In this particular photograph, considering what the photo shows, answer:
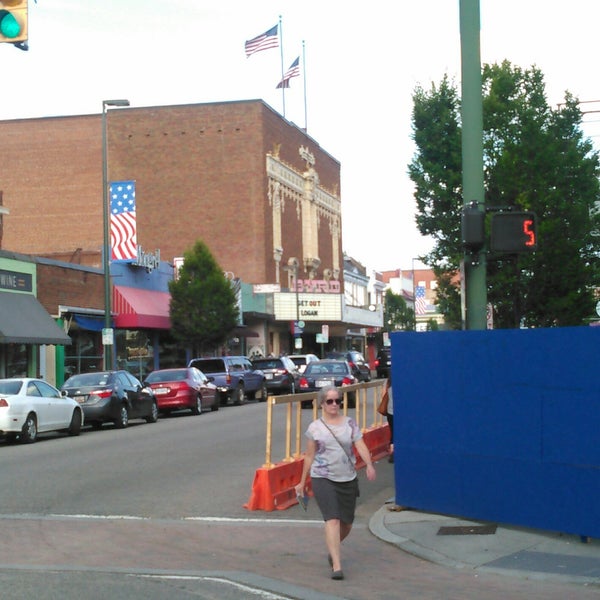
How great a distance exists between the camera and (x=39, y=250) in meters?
61.0

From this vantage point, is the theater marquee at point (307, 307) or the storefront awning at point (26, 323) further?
the theater marquee at point (307, 307)

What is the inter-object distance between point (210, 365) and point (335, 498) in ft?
97.5

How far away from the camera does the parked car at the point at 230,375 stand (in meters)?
37.1

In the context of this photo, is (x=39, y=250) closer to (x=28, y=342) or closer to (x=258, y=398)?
(x=258, y=398)

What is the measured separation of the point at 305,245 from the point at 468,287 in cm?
6092

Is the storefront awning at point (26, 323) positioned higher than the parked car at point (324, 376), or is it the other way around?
the storefront awning at point (26, 323)

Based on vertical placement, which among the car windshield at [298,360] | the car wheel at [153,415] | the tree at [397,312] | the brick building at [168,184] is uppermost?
the brick building at [168,184]

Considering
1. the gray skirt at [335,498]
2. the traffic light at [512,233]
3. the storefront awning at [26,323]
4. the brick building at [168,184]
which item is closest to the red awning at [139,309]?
the storefront awning at [26,323]

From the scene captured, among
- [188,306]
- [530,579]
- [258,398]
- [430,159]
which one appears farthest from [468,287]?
[188,306]

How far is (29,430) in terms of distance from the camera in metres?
22.5

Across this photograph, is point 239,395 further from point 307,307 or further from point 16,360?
point 307,307

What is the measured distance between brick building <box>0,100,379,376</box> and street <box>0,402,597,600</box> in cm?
4332

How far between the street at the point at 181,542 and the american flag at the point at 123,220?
24121 mm

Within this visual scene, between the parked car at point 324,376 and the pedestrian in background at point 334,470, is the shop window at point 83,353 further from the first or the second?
the pedestrian in background at point 334,470
